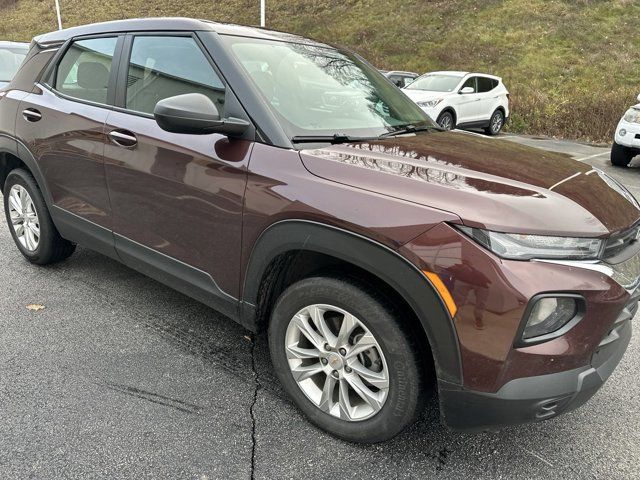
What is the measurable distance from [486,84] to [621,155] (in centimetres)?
518

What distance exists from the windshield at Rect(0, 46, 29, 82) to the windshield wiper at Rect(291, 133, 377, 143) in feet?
25.8

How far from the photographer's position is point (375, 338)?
6.74 ft

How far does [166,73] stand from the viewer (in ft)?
9.37

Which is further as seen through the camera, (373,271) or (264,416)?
(264,416)

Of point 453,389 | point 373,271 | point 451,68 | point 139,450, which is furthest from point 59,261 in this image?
point 451,68

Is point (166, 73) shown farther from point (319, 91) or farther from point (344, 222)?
point (344, 222)

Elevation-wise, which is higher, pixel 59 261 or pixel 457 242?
pixel 457 242

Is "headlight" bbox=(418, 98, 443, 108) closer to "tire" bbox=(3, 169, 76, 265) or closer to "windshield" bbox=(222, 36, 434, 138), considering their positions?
"windshield" bbox=(222, 36, 434, 138)

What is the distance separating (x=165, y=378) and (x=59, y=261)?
1.95 meters

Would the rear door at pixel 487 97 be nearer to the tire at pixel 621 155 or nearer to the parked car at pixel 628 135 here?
the tire at pixel 621 155

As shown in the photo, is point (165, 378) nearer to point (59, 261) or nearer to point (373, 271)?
point (373, 271)

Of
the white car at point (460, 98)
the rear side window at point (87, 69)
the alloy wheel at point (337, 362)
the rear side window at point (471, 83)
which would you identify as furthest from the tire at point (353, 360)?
the rear side window at point (471, 83)

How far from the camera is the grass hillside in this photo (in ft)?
48.5

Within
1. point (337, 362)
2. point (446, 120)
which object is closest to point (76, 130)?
point (337, 362)
